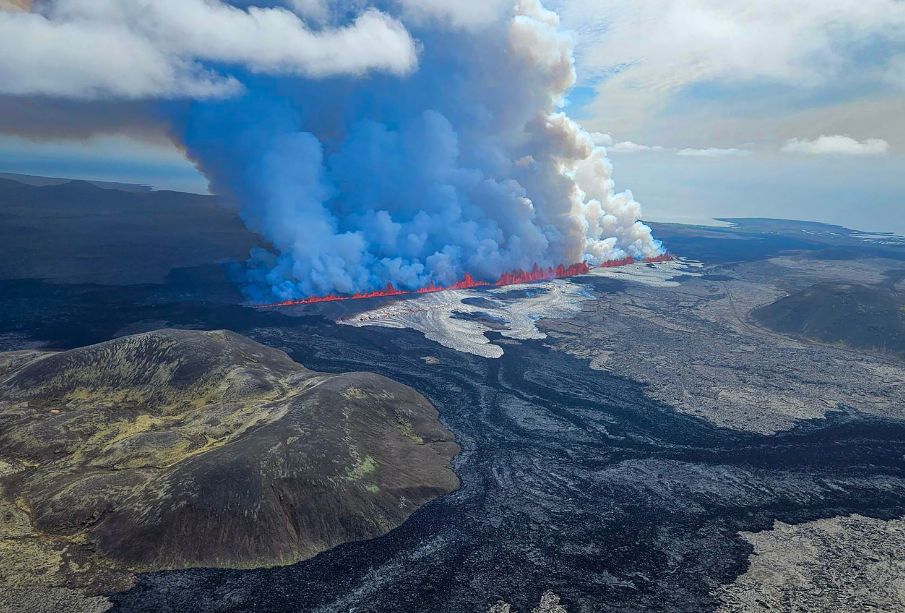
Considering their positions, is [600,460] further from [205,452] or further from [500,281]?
[500,281]

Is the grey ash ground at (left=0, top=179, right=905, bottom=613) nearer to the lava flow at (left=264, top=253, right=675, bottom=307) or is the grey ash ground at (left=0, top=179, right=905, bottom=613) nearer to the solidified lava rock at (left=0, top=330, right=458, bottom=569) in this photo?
the solidified lava rock at (left=0, top=330, right=458, bottom=569)

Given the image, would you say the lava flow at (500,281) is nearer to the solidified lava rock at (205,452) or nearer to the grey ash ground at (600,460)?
the grey ash ground at (600,460)

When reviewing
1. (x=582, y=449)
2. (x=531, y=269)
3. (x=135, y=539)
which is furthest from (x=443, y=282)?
(x=135, y=539)

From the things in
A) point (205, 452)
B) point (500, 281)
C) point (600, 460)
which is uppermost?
point (500, 281)

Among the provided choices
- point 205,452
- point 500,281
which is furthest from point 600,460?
point 500,281

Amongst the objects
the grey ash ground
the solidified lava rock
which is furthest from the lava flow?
the solidified lava rock

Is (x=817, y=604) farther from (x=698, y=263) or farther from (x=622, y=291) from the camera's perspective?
(x=698, y=263)

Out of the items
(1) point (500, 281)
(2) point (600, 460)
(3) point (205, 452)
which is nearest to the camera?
(3) point (205, 452)
